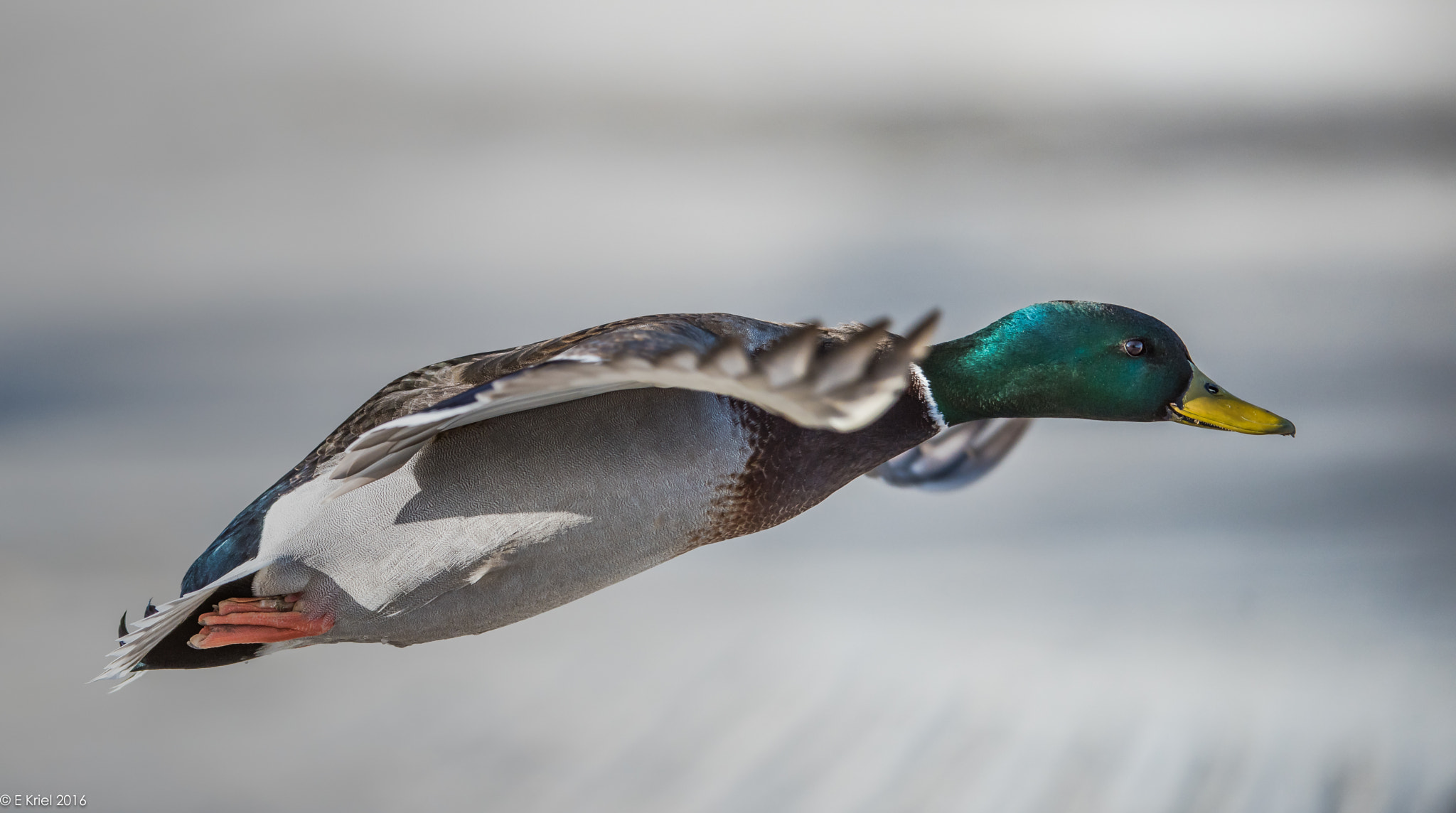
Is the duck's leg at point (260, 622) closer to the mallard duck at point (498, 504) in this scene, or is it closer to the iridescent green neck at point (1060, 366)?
the mallard duck at point (498, 504)

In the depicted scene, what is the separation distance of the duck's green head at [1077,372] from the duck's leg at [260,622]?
0.51 meters

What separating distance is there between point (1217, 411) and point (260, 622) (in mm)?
766

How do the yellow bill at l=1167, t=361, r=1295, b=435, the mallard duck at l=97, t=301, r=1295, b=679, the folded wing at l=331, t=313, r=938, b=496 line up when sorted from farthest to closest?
the yellow bill at l=1167, t=361, r=1295, b=435 → the mallard duck at l=97, t=301, r=1295, b=679 → the folded wing at l=331, t=313, r=938, b=496

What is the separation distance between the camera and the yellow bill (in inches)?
37.9

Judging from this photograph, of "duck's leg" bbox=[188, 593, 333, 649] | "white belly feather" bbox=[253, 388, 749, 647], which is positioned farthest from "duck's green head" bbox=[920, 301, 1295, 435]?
"duck's leg" bbox=[188, 593, 333, 649]

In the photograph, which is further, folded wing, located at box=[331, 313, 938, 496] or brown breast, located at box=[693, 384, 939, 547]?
brown breast, located at box=[693, 384, 939, 547]

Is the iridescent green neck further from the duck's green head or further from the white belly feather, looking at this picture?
the white belly feather

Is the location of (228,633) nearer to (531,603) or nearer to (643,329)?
(531,603)

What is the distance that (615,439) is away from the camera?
853mm

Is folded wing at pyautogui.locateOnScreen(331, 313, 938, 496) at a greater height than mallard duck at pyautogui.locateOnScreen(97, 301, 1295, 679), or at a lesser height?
greater

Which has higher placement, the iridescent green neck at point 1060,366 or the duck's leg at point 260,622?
the iridescent green neck at point 1060,366

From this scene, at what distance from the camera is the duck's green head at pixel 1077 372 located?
3.08 ft

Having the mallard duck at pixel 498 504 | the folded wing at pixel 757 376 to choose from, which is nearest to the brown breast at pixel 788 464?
the mallard duck at pixel 498 504

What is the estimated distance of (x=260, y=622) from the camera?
85cm
